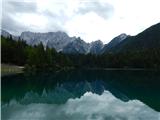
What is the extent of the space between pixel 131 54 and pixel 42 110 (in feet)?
573

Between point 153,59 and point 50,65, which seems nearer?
Answer: point 50,65

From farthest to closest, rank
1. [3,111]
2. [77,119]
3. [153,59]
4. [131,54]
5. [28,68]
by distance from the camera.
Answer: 1. [131,54]
2. [153,59]
3. [28,68]
4. [3,111]
5. [77,119]

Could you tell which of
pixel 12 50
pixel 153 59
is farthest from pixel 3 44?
pixel 153 59

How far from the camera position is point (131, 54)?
645 ft

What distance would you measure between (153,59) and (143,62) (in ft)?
27.0

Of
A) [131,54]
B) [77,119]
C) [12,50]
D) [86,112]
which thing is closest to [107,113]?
[86,112]

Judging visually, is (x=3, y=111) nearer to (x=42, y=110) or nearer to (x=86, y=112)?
(x=42, y=110)

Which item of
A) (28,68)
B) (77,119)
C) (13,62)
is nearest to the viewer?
(77,119)

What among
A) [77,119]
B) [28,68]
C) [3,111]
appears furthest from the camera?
[28,68]

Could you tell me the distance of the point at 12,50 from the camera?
109375 mm

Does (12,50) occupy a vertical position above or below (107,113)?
above

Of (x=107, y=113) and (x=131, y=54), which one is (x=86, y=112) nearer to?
(x=107, y=113)

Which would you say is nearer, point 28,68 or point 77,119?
point 77,119

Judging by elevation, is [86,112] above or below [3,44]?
below
